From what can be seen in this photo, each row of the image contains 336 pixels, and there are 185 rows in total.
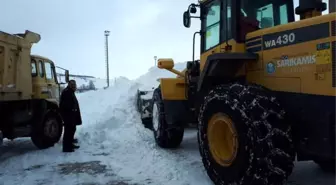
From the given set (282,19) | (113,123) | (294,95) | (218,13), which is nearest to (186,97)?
(218,13)

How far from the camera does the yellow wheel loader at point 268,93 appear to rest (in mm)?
4188

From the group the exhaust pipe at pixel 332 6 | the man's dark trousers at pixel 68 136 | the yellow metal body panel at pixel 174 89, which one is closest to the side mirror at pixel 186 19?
the yellow metal body panel at pixel 174 89

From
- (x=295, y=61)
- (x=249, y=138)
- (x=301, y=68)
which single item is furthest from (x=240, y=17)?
(x=249, y=138)

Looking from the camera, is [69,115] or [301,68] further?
[69,115]

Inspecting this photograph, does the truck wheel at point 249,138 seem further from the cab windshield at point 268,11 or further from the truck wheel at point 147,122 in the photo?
the truck wheel at point 147,122

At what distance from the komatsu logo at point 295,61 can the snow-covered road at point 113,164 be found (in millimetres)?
1638

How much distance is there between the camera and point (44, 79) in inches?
388

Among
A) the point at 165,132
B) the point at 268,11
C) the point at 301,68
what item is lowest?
the point at 165,132

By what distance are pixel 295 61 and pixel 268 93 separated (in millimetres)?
496

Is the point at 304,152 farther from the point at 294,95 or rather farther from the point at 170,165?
the point at 170,165

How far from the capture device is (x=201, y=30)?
22.9 feet

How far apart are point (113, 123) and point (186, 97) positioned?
527cm

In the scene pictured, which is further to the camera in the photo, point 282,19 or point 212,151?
point 282,19

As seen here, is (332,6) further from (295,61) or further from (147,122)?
(147,122)
